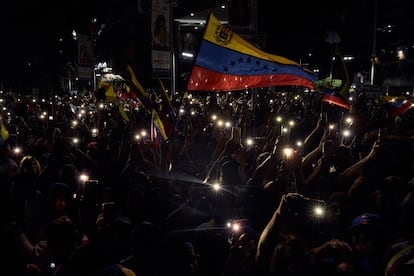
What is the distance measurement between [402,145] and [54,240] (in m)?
4.29

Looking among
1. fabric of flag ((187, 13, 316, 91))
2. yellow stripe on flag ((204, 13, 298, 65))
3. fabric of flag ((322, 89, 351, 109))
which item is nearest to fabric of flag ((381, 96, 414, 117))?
fabric of flag ((322, 89, 351, 109))

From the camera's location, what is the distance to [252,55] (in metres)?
7.09

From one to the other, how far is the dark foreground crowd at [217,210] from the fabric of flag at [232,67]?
3.23ft

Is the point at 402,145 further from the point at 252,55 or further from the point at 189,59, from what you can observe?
the point at 189,59

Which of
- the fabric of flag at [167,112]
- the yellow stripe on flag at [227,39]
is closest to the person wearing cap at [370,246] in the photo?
the yellow stripe on flag at [227,39]

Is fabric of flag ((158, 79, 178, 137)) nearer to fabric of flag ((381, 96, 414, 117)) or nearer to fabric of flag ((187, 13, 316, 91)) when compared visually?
fabric of flag ((187, 13, 316, 91))

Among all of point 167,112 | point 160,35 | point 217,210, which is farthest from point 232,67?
point 160,35

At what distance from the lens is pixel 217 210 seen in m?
4.90

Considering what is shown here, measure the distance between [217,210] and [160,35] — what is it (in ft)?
30.0

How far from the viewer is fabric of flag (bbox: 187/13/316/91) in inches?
253

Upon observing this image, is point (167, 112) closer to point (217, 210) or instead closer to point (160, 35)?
point (217, 210)

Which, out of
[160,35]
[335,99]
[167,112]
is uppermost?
[160,35]

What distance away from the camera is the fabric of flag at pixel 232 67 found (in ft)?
21.0

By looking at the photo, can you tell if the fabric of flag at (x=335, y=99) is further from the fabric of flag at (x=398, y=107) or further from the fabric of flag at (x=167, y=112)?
the fabric of flag at (x=167, y=112)
